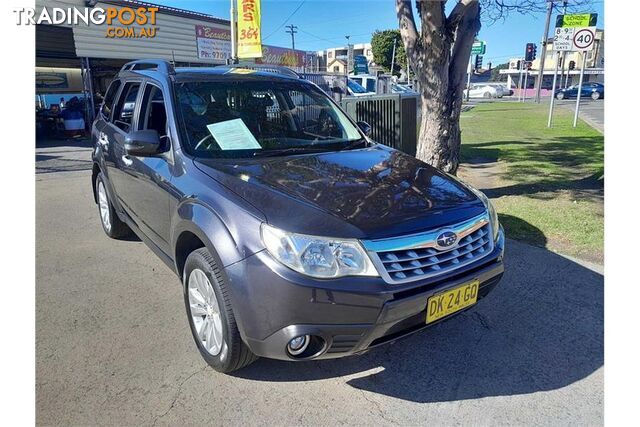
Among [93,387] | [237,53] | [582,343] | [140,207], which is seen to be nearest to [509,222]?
[582,343]

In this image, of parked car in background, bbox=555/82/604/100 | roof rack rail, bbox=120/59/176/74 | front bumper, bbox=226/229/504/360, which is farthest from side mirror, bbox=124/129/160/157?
parked car in background, bbox=555/82/604/100

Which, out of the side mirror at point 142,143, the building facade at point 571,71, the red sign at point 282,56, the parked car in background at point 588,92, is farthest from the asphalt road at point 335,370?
the building facade at point 571,71

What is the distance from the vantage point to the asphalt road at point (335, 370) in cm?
238

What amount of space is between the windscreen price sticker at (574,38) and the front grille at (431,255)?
1219 cm

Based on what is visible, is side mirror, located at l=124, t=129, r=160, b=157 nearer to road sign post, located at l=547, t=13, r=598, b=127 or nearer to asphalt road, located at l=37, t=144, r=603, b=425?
asphalt road, located at l=37, t=144, r=603, b=425

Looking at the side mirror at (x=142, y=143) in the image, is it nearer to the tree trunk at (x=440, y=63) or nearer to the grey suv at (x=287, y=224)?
the grey suv at (x=287, y=224)

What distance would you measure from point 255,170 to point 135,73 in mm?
2172

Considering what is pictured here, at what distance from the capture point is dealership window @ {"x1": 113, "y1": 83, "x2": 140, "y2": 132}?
4016 mm

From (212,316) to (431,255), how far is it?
52.9 inches

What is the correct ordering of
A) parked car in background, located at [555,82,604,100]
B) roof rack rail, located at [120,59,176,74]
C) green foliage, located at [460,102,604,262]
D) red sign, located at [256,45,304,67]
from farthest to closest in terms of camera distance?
1. parked car in background, located at [555,82,604,100]
2. red sign, located at [256,45,304,67]
3. green foliage, located at [460,102,604,262]
4. roof rack rail, located at [120,59,176,74]

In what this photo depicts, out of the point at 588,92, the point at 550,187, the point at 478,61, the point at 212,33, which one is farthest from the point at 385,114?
the point at 588,92

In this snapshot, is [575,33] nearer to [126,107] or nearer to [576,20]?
[576,20]

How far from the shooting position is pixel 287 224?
2166 millimetres

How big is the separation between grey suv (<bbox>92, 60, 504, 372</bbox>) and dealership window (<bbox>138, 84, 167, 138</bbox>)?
16 mm
